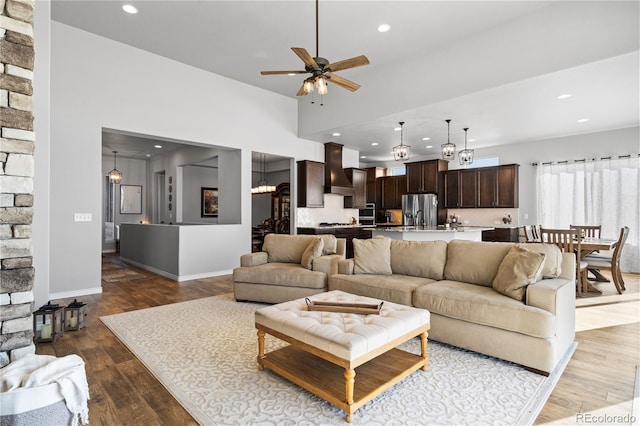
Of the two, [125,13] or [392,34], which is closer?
[125,13]

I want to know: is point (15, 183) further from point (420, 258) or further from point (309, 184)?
point (309, 184)

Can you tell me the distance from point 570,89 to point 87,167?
22.9ft

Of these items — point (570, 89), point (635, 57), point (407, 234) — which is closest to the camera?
point (635, 57)

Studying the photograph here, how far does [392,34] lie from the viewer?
4645 millimetres

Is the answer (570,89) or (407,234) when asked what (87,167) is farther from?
(570,89)

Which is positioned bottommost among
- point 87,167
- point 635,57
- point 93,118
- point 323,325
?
point 323,325

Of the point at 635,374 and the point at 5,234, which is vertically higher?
the point at 5,234

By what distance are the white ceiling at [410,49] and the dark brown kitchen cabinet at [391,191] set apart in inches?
128

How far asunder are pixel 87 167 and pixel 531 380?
18.6 feet

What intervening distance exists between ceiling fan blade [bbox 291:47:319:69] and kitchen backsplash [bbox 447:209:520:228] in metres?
7.03

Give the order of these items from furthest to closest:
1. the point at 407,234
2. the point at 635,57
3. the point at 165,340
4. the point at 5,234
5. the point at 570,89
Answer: the point at 407,234 → the point at 570,89 → the point at 635,57 → the point at 165,340 → the point at 5,234

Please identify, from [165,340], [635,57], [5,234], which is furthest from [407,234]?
[5,234]

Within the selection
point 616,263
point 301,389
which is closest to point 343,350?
point 301,389

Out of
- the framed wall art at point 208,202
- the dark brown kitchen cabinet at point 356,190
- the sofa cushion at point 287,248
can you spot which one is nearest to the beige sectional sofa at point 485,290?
the sofa cushion at point 287,248
